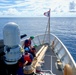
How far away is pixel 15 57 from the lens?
5.08 meters

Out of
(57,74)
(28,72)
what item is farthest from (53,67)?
(28,72)

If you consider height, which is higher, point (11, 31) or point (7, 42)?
point (11, 31)

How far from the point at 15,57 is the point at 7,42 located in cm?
47

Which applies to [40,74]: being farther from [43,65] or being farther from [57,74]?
[43,65]

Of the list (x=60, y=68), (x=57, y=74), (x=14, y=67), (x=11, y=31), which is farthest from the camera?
(x=60, y=68)

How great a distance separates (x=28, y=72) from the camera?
663cm

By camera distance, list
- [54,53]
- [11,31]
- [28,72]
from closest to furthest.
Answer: [11,31] < [28,72] < [54,53]

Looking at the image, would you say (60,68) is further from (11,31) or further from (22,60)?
(11,31)

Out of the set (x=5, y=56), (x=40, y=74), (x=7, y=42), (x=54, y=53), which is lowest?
(x=54, y=53)

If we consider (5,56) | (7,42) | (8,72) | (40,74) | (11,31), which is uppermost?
(11,31)

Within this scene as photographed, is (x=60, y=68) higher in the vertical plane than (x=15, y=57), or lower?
lower

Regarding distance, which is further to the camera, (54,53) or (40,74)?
(54,53)

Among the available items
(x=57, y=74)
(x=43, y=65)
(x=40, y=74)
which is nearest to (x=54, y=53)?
(x=43, y=65)

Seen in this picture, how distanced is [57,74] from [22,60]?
11.5 ft
